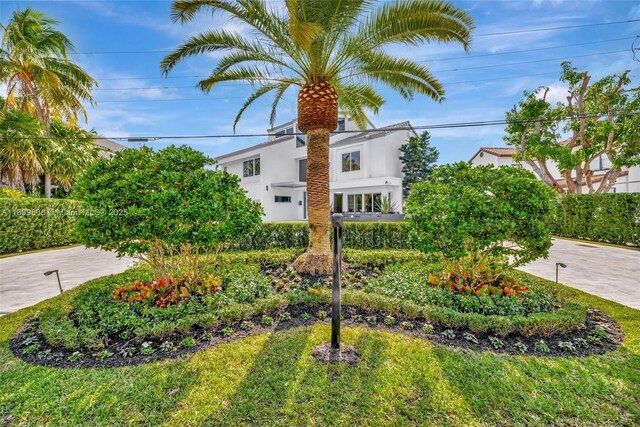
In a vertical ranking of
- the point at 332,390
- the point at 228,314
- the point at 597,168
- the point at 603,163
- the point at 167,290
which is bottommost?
the point at 332,390

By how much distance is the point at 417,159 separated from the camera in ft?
69.8

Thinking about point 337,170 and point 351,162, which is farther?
point 337,170

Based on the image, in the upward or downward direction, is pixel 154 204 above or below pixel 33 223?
above

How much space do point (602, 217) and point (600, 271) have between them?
25.6 feet

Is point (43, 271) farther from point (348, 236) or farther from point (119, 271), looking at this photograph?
point (348, 236)

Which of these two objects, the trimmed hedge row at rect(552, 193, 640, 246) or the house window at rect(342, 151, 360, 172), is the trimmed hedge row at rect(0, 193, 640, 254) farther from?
the house window at rect(342, 151, 360, 172)

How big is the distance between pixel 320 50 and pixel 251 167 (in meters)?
18.7

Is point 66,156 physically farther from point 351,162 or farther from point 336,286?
point 336,286

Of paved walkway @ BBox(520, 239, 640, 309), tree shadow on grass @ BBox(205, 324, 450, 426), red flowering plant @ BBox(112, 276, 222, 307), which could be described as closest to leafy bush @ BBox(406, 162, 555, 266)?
tree shadow on grass @ BBox(205, 324, 450, 426)

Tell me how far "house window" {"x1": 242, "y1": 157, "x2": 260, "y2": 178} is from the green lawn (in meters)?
21.0

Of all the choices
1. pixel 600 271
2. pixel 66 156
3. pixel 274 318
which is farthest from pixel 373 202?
pixel 66 156

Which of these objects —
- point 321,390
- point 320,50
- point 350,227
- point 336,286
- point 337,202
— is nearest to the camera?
point 321,390

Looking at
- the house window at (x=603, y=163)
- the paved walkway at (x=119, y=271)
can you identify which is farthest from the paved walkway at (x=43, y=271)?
the house window at (x=603, y=163)

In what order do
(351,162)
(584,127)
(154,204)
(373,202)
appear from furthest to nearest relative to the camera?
(351,162) → (373,202) → (584,127) → (154,204)
